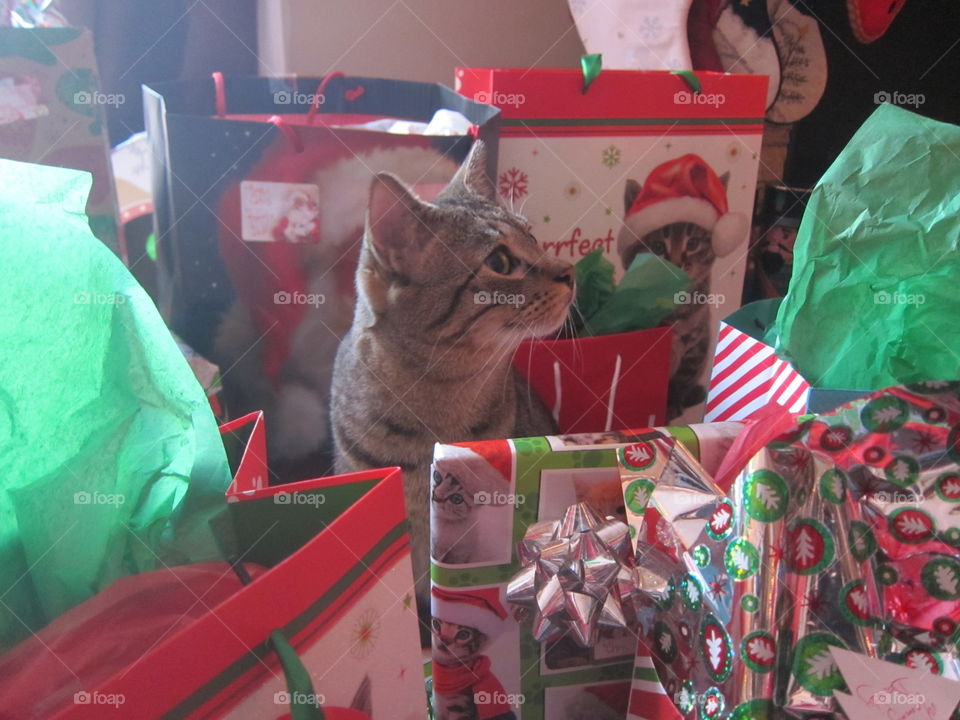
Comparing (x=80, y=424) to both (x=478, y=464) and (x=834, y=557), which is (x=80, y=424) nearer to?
(x=478, y=464)

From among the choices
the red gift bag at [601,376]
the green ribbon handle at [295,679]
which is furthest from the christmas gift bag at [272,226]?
the green ribbon handle at [295,679]

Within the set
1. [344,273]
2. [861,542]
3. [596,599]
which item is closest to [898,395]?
[861,542]

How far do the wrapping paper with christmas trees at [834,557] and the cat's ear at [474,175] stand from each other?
0.46 metres

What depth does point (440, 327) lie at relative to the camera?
0.75m

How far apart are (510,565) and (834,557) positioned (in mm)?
219

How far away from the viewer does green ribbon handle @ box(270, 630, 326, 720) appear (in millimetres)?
430

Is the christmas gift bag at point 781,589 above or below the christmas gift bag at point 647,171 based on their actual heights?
below

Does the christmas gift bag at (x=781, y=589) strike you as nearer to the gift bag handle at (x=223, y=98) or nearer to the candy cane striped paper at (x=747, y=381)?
the candy cane striped paper at (x=747, y=381)

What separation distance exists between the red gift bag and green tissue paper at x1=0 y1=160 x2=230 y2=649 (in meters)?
0.38

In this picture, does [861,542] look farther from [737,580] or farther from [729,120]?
[729,120]

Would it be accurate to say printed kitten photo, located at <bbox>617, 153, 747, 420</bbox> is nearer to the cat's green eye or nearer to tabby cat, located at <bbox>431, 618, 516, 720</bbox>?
the cat's green eye

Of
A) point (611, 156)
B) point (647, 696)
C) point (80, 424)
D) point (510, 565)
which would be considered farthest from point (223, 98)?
point (647, 696)

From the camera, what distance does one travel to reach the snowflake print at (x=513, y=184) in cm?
90

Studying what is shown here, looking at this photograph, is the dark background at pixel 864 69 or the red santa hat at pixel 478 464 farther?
the dark background at pixel 864 69
